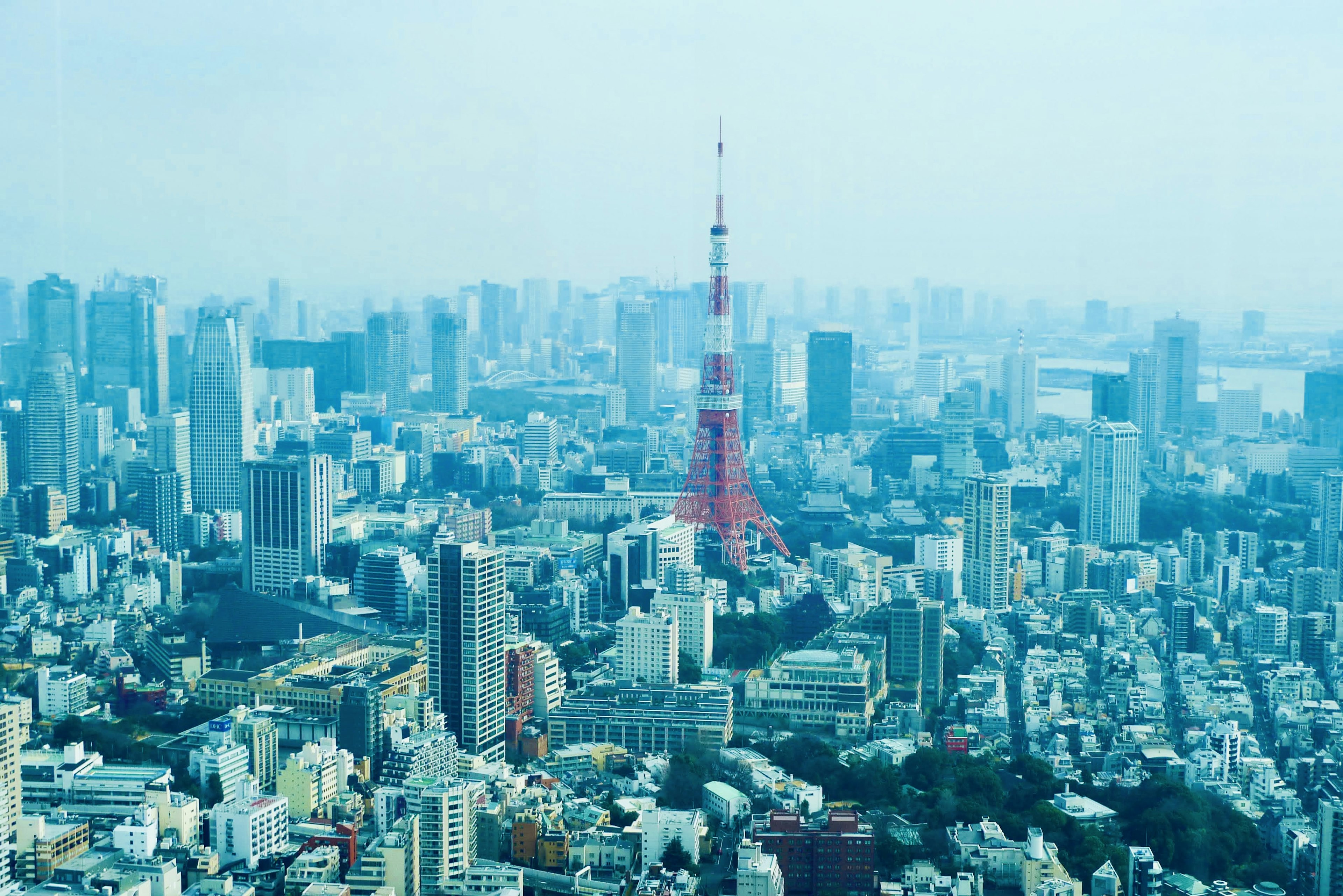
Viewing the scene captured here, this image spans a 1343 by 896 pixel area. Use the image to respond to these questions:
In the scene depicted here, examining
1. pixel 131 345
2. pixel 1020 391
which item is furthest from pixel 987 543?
pixel 131 345

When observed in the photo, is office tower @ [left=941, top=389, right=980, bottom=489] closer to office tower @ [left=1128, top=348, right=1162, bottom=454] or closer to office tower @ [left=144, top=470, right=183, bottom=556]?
office tower @ [left=1128, top=348, right=1162, bottom=454]

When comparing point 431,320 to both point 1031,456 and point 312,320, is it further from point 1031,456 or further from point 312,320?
point 1031,456

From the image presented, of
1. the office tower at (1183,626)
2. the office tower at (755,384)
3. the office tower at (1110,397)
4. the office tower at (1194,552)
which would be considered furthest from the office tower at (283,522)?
the office tower at (1110,397)

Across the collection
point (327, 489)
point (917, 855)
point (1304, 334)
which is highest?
point (1304, 334)

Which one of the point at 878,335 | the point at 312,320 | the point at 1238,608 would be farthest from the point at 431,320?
the point at 1238,608

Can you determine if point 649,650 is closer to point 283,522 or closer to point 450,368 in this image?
point 283,522
